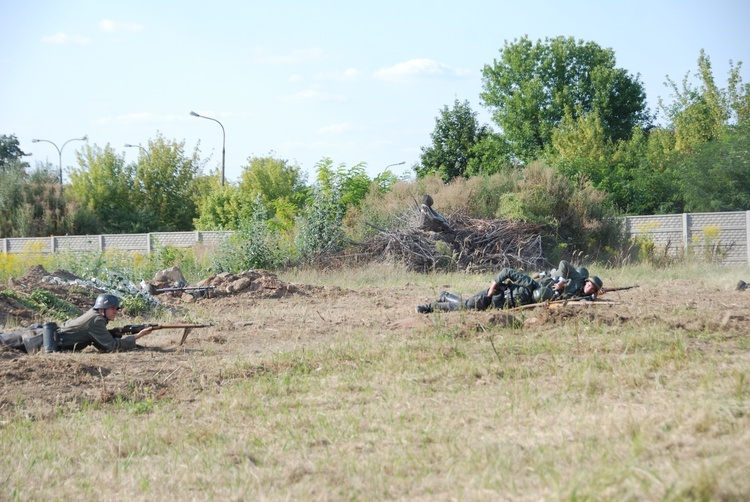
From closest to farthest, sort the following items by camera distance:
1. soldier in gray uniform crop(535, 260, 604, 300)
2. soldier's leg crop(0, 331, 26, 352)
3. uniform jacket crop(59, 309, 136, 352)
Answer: soldier's leg crop(0, 331, 26, 352)
uniform jacket crop(59, 309, 136, 352)
soldier in gray uniform crop(535, 260, 604, 300)

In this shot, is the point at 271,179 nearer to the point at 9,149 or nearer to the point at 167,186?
the point at 167,186

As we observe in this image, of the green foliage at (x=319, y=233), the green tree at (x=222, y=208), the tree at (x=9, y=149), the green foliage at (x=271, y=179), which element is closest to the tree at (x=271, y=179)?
the green foliage at (x=271, y=179)

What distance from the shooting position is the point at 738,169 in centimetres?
2791

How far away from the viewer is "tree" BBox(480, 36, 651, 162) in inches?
1742

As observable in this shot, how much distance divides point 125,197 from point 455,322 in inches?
1522

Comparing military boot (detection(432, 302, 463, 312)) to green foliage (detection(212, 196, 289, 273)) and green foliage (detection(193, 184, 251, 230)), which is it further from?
green foliage (detection(193, 184, 251, 230))

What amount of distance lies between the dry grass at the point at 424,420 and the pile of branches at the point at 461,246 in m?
10.5

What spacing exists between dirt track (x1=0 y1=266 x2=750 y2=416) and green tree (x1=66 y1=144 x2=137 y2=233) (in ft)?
95.1

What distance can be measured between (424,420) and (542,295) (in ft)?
18.3

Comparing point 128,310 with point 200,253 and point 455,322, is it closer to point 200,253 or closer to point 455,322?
point 455,322

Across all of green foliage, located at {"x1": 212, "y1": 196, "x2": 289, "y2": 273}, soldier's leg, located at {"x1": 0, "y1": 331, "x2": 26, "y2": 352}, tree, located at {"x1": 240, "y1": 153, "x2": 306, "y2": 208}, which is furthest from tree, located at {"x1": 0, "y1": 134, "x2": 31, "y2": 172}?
soldier's leg, located at {"x1": 0, "y1": 331, "x2": 26, "y2": 352}

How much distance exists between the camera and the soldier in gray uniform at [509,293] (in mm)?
10523

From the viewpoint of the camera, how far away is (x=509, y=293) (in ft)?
35.1

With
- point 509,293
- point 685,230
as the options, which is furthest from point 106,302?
point 685,230
